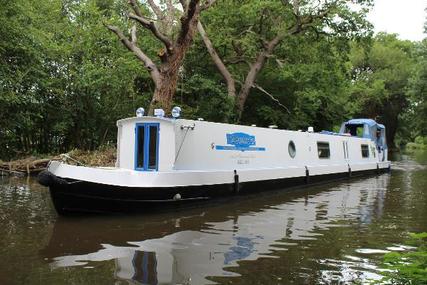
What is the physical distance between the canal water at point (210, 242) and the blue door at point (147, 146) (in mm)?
1398

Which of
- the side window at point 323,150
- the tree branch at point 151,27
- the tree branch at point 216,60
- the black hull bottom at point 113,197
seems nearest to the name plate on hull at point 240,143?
the black hull bottom at point 113,197

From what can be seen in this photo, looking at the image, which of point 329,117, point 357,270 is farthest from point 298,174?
point 329,117

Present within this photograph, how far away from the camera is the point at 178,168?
465 inches

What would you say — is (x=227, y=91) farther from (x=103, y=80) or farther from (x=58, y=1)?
(x=58, y=1)

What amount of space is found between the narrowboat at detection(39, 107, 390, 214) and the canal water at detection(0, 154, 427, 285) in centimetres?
39

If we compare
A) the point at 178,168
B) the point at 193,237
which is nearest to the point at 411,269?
the point at 193,237

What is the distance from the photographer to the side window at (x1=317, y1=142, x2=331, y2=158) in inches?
749

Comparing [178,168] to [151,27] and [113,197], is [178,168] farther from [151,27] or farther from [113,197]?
[151,27]

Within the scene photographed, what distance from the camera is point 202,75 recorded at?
86.2 ft

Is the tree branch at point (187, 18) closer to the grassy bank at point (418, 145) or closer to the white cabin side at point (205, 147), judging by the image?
the white cabin side at point (205, 147)

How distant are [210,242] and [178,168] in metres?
3.86

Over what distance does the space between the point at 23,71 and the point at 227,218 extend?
497 inches

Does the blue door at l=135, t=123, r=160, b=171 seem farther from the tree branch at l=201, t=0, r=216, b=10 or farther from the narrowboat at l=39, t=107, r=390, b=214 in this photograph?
the tree branch at l=201, t=0, r=216, b=10

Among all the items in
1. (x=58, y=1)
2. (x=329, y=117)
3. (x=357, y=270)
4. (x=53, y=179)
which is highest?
(x=58, y=1)
